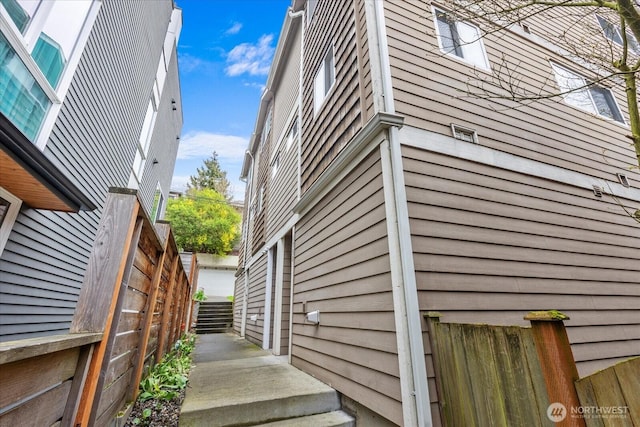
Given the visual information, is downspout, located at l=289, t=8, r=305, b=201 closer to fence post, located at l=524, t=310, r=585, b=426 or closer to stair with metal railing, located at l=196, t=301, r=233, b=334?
fence post, located at l=524, t=310, r=585, b=426

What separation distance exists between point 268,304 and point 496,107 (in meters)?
5.43

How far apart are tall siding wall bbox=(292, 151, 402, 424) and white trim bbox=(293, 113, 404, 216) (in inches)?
3.7

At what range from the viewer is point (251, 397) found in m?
2.72

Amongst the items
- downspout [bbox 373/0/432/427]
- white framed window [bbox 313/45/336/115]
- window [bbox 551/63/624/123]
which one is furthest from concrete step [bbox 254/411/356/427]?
window [bbox 551/63/624/123]

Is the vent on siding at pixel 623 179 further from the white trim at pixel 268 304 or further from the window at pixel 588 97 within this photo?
the white trim at pixel 268 304

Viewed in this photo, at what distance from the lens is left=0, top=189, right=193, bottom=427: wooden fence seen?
100cm

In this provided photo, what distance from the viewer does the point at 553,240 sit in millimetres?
3322

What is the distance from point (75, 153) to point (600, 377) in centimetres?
599

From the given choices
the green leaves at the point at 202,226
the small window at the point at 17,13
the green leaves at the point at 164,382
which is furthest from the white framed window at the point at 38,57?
the green leaves at the point at 202,226

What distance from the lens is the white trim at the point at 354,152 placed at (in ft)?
8.68

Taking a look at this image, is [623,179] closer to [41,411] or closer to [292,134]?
[292,134]

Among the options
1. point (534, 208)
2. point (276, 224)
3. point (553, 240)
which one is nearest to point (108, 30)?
point (276, 224)

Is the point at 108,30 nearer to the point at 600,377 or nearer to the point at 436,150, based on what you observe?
the point at 436,150

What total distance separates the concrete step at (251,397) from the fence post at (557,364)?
2.12 metres
